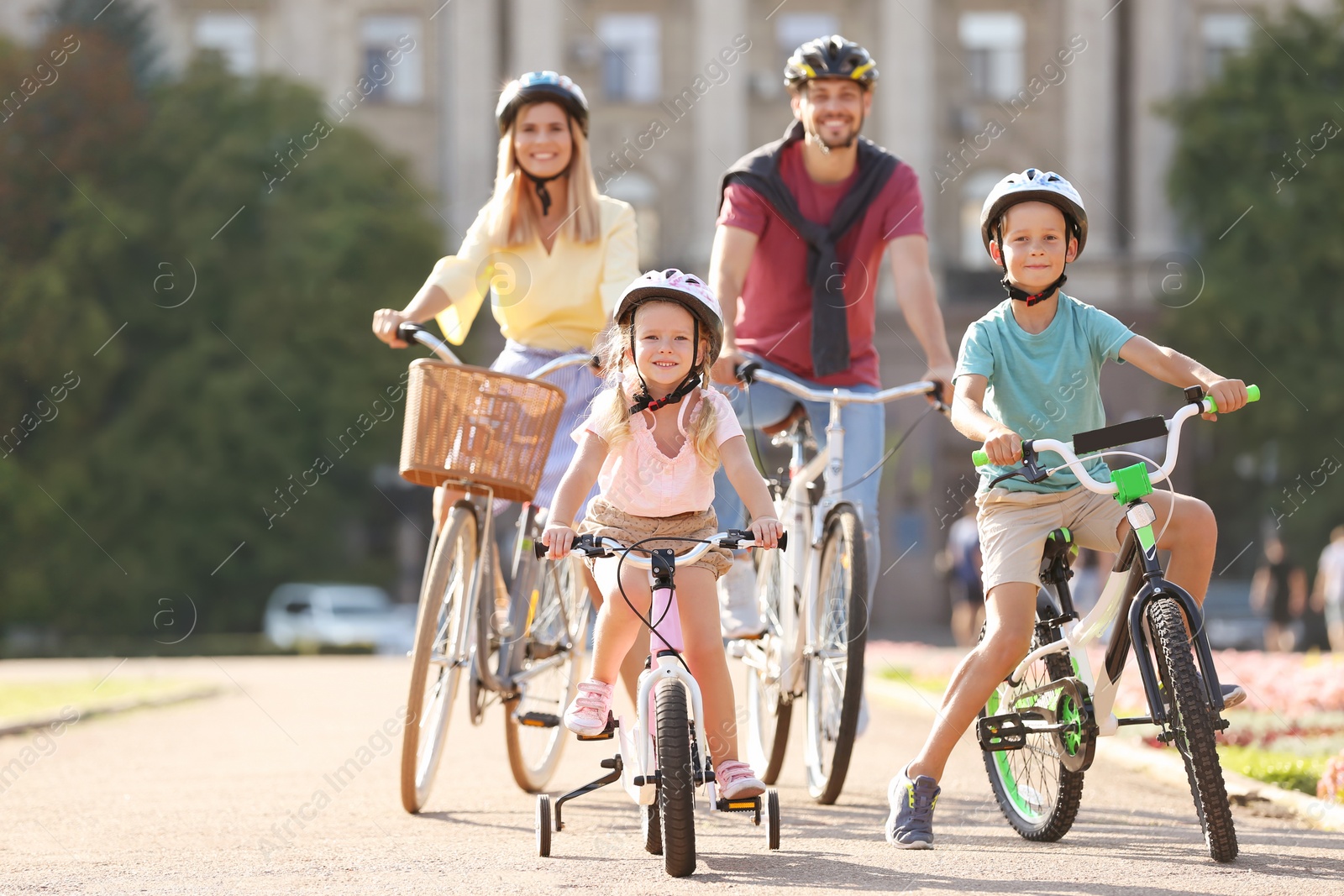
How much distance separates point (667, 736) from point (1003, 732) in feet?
3.73

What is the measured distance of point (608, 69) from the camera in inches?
1690

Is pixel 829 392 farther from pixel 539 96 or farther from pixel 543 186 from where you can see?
pixel 539 96

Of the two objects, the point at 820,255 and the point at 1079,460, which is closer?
the point at 1079,460

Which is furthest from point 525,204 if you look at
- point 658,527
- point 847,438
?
point 658,527

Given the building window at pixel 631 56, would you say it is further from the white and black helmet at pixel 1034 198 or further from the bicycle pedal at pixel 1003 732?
the bicycle pedal at pixel 1003 732

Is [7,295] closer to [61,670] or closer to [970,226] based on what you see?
[61,670]

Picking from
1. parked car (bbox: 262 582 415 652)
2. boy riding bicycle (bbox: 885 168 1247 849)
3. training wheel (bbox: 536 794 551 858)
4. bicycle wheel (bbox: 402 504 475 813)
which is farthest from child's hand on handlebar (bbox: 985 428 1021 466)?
parked car (bbox: 262 582 415 652)

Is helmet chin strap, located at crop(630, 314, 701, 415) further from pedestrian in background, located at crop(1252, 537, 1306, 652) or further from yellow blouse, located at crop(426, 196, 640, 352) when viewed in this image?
pedestrian in background, located at crop(1252, 537, 1306, 652)

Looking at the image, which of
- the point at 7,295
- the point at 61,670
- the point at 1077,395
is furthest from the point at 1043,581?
the point at 7,295

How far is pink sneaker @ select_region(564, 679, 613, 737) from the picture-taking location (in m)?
5.16

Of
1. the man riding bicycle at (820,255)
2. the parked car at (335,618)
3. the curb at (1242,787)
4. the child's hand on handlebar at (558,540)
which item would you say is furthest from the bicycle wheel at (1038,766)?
the parked car at (335,618)

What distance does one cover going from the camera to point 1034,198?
17.6ft

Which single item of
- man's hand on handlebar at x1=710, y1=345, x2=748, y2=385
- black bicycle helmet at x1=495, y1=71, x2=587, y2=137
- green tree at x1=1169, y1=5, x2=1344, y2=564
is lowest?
man's hand on handlebar at x1=710, y1=345, x2=748, y2=385

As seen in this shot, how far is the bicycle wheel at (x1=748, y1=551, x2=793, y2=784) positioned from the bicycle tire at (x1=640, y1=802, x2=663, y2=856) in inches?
60.0
